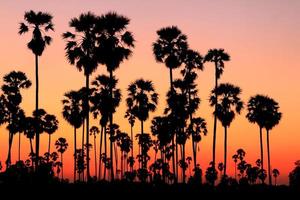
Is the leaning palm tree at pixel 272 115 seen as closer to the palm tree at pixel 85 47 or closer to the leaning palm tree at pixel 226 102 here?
the leaning palm tree at pixel 226 102

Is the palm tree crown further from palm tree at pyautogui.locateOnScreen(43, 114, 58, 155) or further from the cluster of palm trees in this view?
palm tree at pyautogui.locateOnScreen(43, 114, 58, 155)

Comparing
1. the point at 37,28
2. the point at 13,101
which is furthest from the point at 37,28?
the point at 13,101

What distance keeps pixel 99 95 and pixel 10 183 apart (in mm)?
18248

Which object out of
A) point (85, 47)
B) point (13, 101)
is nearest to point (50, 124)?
point (13, 101)

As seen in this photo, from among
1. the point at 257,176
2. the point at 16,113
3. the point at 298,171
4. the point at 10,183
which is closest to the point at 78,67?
the point at 10,183

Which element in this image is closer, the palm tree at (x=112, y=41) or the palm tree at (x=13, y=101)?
the palm tree at (x=112, y=41)

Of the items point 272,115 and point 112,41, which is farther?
point 272,115

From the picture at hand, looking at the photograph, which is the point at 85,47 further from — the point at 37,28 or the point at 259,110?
the point at 259,110

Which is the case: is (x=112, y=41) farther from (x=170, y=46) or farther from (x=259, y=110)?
(x=259, y=110)

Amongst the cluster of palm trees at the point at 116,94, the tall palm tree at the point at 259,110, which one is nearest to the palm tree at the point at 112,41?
the cluster of palm trees at the point at 116,94

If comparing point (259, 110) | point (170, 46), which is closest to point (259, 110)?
point (259, 110)

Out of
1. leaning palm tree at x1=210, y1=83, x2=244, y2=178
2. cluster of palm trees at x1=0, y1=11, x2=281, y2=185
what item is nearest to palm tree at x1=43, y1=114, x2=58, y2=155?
cluster of palm trees at x1=0, y1=11, x2=281, y2=185

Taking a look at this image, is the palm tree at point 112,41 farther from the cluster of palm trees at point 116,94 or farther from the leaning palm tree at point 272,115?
the leaning palm tree at point 272,115

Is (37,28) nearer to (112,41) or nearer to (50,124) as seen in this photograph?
(112,41)
